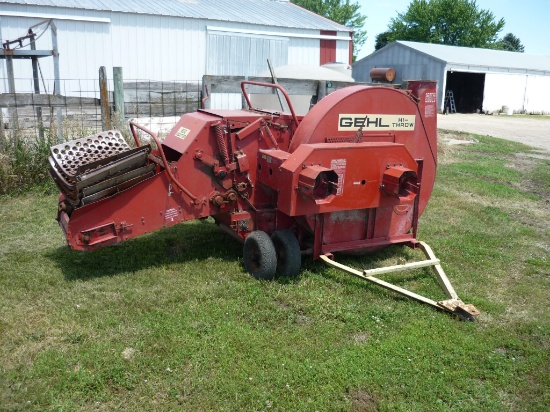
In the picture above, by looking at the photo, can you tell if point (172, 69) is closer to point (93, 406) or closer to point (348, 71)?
point (348, 71)

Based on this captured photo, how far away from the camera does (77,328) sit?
3973 millimetres

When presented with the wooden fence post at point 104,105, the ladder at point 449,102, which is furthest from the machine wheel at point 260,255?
the ladder at point 449,102

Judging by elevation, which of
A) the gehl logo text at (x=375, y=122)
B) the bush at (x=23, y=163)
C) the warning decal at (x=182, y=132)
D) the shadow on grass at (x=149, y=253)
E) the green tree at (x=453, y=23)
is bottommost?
the shadow on grass at (x=149, y=253)

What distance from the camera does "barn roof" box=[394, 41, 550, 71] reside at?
3278cm

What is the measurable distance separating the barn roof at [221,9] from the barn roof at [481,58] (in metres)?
13.6

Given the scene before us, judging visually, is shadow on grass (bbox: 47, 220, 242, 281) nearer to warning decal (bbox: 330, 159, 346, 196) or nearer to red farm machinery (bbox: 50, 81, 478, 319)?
red farm machinery (bbox: 50, 81, 478, 319)

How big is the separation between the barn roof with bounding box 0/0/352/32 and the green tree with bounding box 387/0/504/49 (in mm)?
37072

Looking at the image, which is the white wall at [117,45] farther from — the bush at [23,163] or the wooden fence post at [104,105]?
the bush at [23,163]

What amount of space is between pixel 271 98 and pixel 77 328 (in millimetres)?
6876

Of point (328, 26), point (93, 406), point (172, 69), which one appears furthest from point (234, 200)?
point (328, 26)

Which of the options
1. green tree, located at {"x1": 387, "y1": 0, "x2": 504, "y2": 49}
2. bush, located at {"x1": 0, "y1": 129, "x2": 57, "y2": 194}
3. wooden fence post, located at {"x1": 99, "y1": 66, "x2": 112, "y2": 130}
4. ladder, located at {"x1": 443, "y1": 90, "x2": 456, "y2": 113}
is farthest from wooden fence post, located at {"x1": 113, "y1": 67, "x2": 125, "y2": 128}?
green tree, located at {"x1": 387, "y1": 0, "x2": 504, "y2": 49}

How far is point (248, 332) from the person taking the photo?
3.99 metres

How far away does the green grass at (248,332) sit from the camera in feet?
10.9

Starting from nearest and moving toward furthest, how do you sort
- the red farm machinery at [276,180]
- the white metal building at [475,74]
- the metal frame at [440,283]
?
the metal frame at [440,283], the red farm machinery at [276,180], the white metal building at [475,74]
